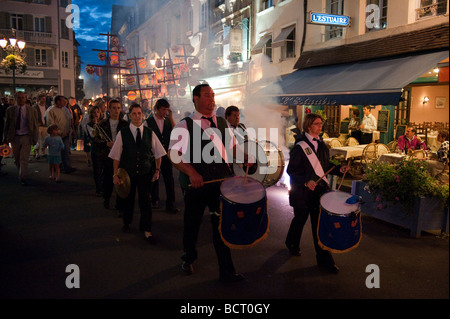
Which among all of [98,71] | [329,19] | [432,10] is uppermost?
[329,19]

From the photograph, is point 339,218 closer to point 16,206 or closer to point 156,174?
point 156,174

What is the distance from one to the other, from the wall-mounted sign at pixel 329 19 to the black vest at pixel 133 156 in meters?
7.50

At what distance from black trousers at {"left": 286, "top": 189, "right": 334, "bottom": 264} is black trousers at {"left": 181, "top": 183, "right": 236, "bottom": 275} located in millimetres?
1056

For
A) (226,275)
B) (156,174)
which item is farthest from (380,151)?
(226,275)

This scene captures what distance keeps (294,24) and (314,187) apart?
12961 mm

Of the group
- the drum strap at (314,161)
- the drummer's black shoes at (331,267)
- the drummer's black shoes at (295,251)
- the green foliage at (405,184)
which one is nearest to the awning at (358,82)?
the green foliage at (405,184)

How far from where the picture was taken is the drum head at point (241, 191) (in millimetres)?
3783

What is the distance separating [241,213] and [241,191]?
225 mm

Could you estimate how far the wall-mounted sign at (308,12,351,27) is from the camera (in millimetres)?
10961

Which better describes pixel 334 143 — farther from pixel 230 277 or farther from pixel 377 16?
pixel 230 277

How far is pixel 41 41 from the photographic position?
37.6m

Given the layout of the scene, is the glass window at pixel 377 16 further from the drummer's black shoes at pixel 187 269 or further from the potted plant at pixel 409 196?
the drummer's black shoes at pixel 187 269

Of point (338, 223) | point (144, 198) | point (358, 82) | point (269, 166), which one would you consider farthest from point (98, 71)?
point (338, 223)
